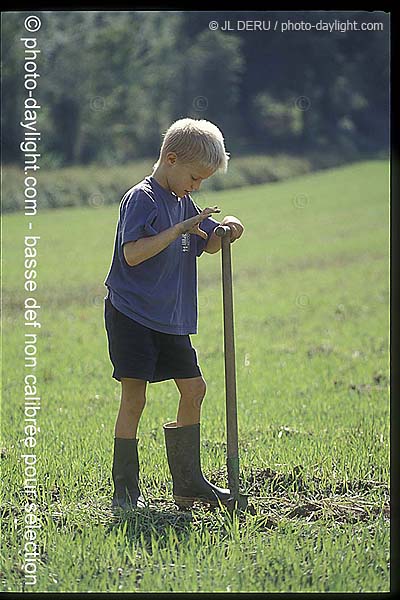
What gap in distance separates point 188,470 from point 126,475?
244 millimetres

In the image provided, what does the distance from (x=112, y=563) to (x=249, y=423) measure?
77.9 inches

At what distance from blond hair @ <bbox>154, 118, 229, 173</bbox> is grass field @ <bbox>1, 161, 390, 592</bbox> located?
1315 millimetres

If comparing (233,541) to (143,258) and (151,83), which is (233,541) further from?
(151,83)

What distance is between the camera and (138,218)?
145 inches

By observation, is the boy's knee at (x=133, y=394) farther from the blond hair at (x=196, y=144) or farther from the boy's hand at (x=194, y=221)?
the blond hair at (x=196, y=144)

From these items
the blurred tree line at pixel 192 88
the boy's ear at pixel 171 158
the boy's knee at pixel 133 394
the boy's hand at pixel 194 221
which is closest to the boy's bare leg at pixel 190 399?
the boy's knee at pixel 133 394

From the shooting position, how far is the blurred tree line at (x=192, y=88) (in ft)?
50.1

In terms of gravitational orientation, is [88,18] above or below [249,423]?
above

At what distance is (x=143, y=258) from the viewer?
3662 millimetres

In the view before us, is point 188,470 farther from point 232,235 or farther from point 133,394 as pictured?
point 232,235

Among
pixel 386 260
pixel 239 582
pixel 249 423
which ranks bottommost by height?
pixel 239 582

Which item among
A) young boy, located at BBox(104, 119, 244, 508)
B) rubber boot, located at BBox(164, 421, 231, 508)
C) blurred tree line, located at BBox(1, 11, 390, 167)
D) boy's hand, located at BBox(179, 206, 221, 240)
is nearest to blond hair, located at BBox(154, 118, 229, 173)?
young boy, located at BBox(104, 119, 244, 508)

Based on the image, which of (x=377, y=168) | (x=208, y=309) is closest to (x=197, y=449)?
(x=208, y=309)

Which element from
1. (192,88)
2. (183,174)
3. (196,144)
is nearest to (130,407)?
(183,174)
